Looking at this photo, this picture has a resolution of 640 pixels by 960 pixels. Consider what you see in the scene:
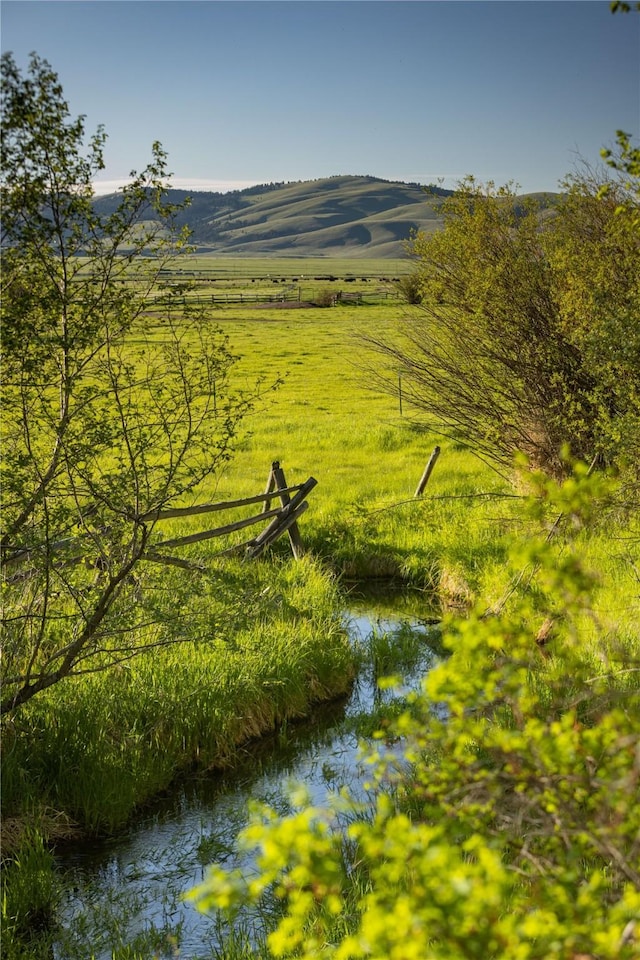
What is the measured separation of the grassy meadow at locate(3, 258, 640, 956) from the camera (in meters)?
7.00

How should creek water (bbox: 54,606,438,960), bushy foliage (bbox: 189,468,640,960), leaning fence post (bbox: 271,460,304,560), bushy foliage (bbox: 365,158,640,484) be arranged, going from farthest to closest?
leaning fence post (bbox: 271,460,304,560), bushy foliage (bbox: 365,158,640,484), creek water (bbox: 54,606,438,960), bushy foliage (bbox: 189,468,640,960)

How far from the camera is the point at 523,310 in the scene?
41.3ft

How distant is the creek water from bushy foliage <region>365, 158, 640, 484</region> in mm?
5050

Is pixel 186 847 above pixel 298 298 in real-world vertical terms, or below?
below

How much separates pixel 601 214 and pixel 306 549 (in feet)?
22.6

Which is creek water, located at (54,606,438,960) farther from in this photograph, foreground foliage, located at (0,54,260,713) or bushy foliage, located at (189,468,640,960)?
bushy foliage, located at (189,468,640,960)

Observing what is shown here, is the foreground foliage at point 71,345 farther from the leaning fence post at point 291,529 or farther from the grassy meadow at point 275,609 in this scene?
the leaning fence post at point 291,529

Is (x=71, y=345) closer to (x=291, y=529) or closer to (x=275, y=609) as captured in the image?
(x=275, y=609)

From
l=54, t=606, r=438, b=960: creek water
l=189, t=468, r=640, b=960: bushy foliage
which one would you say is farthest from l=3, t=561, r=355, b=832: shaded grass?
l=189, t=468, r=640, b=960: bushy foliage

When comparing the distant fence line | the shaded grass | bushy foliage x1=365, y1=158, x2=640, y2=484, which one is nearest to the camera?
the shaded grass

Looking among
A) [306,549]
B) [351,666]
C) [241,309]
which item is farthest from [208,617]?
[241,309]

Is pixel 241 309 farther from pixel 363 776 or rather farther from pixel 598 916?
pixel 598 916

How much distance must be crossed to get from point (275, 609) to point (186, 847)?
12.8 feet

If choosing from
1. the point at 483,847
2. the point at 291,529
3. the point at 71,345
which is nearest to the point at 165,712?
the point at 71,345
